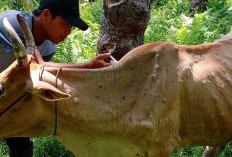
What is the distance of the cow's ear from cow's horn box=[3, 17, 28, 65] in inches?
9.7

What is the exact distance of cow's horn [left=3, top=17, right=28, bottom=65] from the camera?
9.55 ft

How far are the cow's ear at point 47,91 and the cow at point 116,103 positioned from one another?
0.08 meters

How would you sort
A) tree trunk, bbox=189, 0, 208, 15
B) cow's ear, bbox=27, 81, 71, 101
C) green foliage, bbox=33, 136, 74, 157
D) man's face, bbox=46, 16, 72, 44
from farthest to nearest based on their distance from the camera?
tree trunk, bbox=189, 0, 208, 15 → green foliage, bbox=33, 136, 74, 157 → man's face, bbox=46, 16, 72, 44 → cow's ear, bbox=27, 81, 71, 101

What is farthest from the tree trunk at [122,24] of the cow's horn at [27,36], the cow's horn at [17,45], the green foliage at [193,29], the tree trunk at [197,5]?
the tree trunk at [197,5]

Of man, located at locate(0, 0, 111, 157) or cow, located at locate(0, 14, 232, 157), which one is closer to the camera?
cow, located at locate(0, 14, 232, 157)

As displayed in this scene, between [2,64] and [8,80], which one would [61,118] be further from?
[2,64]

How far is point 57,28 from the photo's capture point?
364 centimetres

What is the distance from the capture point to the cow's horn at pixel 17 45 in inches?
115

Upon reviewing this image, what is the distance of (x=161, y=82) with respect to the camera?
129 inches

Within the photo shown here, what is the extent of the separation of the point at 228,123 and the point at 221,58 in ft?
2.13

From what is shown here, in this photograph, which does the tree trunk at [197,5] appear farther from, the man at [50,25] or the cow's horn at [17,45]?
the cow's horn at [17,45]

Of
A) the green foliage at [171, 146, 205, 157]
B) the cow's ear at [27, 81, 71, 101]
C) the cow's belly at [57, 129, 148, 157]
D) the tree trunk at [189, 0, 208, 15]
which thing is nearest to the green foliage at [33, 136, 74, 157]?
the green foliage at [171, 146, 205, 157]

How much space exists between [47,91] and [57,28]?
3.00 feet

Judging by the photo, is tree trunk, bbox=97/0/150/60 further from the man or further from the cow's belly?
the cow's belly
